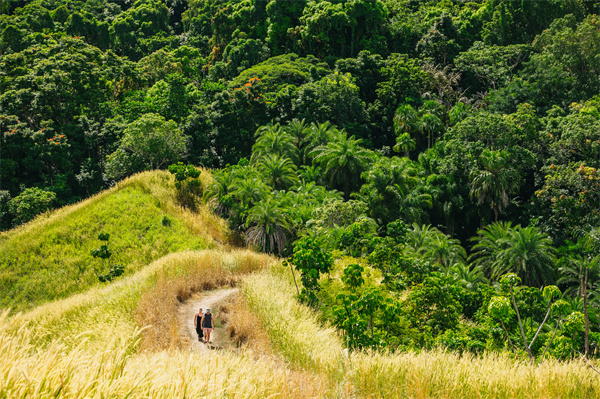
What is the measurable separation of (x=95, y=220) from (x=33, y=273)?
5.09 meters

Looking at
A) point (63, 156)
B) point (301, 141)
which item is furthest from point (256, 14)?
point (63, 156)

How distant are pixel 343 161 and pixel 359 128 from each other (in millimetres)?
10281

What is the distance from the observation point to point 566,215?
33.0 m

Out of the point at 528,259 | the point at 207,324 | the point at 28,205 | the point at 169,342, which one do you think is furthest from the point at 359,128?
the point at 169,342

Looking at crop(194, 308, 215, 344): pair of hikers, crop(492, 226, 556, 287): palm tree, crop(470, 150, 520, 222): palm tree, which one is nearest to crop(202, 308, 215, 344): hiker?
crop(194, 308, 215, 344): pair of hikers

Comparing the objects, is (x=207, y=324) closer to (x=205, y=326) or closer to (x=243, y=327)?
(x=205, y=326)

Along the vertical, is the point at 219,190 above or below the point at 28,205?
above

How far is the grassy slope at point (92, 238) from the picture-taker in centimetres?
2550

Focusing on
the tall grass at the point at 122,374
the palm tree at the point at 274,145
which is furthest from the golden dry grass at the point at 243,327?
the palm tree at the point at 274,145

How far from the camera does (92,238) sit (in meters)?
28.5

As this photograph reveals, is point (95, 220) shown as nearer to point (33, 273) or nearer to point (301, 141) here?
point (33, 273)

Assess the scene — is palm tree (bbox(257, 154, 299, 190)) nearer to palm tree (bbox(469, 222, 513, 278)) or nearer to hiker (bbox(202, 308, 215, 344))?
palm tree (bbox(469, 222, 513, 278))

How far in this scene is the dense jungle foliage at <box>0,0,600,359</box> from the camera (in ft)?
99.4

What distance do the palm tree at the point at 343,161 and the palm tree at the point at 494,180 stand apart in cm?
934
